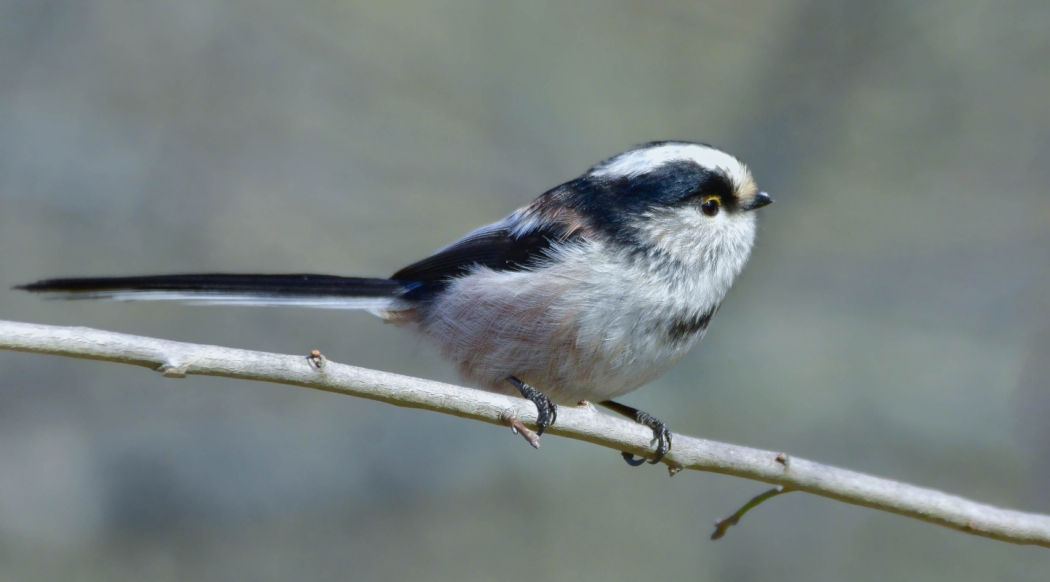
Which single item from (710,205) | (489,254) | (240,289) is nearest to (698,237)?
(710,205)

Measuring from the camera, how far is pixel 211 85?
18.1 feet

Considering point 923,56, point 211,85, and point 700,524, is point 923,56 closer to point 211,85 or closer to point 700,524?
point 700,524

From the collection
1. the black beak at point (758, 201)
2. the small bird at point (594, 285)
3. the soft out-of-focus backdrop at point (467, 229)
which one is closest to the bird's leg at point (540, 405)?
the small bird at point (594, 285)

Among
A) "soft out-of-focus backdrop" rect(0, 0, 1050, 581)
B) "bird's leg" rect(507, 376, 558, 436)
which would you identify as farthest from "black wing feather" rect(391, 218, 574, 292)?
"soft out-of-focus backdrop" rect(0, 0, 1050, 581)

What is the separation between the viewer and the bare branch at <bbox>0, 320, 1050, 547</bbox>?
5.26 feet

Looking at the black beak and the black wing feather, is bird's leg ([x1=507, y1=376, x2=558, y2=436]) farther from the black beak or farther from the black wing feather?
the black beak

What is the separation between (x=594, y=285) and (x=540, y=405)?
452 millimetres

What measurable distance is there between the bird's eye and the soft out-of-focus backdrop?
2.38m

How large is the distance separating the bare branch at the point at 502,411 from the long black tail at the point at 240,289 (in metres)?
0.47

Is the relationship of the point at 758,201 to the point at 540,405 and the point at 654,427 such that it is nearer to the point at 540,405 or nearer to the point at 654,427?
the point at 654,427

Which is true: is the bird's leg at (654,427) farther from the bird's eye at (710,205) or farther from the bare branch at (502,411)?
the bird's eye at (710,205)

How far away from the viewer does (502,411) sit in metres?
2.05

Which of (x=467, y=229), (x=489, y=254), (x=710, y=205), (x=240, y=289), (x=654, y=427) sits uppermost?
(x=467, y=229)

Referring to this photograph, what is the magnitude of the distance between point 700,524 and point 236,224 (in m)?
3.57
